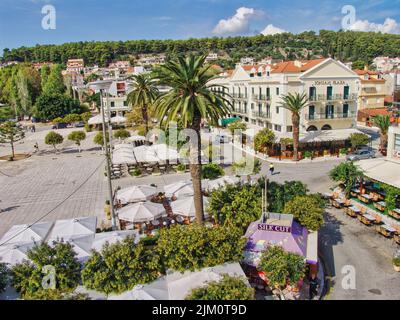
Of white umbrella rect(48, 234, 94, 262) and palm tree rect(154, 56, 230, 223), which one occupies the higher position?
palm tree rect(154, 56, 230, 223)

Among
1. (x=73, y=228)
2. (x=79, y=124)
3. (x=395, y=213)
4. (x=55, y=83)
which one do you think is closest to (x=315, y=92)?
(x=395, y=213)

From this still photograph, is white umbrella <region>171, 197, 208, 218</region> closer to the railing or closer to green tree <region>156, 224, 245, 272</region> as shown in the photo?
green tree <region>156, 224, 245, 272</region>

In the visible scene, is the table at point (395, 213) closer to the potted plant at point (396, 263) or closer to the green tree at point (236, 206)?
the potted plant at point (396, 263)

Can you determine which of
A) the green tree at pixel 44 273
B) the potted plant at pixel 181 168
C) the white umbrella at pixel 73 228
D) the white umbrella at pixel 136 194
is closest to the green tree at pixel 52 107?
the potted plant at pixel 181 168

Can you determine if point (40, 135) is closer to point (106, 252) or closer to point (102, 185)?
point (102, 185)

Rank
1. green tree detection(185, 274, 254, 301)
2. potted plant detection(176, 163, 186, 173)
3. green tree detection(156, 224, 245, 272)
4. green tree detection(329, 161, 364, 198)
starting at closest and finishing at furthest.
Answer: green tree detection(185, 274, 254, 301) → green tree detection(156, 224, 245, 272) → green tree detection(329, 161, 364, 198) → potted plant detection(176, 163, 186, 173)

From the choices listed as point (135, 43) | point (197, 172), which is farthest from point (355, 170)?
point (135, 43)

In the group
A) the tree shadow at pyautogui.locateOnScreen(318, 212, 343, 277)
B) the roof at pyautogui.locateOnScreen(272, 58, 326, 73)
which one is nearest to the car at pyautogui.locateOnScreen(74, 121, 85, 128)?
the roof at pyautogui.locateOnScreen(272, 58, 326, 73)
